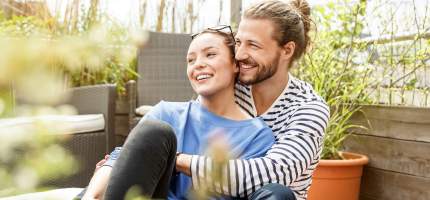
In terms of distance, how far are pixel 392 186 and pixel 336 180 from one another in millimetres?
277

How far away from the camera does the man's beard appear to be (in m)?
1.52

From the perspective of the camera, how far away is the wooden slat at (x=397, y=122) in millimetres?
2322

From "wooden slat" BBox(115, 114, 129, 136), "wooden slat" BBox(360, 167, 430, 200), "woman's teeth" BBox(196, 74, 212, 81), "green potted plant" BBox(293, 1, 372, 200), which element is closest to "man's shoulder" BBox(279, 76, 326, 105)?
"woman's teeth" BBox(196, 74, 212, 81)

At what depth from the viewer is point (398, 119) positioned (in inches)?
96.0

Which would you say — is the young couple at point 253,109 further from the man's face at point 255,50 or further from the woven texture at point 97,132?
the woven texture at point 97,132

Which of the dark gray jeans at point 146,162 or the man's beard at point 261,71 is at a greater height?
the man's beard at point 261,71

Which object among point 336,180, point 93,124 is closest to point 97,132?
point 93,124

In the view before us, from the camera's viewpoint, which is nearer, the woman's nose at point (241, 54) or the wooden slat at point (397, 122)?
the woman's nose at point (241, 54)

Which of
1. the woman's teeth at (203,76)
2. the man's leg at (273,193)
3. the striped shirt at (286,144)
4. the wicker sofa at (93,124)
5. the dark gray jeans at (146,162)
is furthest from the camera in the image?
the wicker sofa at (93,124)

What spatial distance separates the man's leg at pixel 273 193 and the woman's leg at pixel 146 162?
236mm

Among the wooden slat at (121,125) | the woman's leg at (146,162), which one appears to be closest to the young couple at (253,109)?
the woman's leg at (146,162)

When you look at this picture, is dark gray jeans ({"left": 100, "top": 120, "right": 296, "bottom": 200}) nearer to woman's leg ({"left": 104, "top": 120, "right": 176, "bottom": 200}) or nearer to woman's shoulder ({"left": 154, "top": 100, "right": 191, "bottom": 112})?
woman's leg ({"left": 104, "top": 120, "right": 176, "bottom": 200})

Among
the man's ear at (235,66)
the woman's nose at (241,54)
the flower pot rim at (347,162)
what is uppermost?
the woman's nose at (241,54)

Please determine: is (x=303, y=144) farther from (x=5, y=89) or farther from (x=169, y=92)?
(x=169, y=92)
